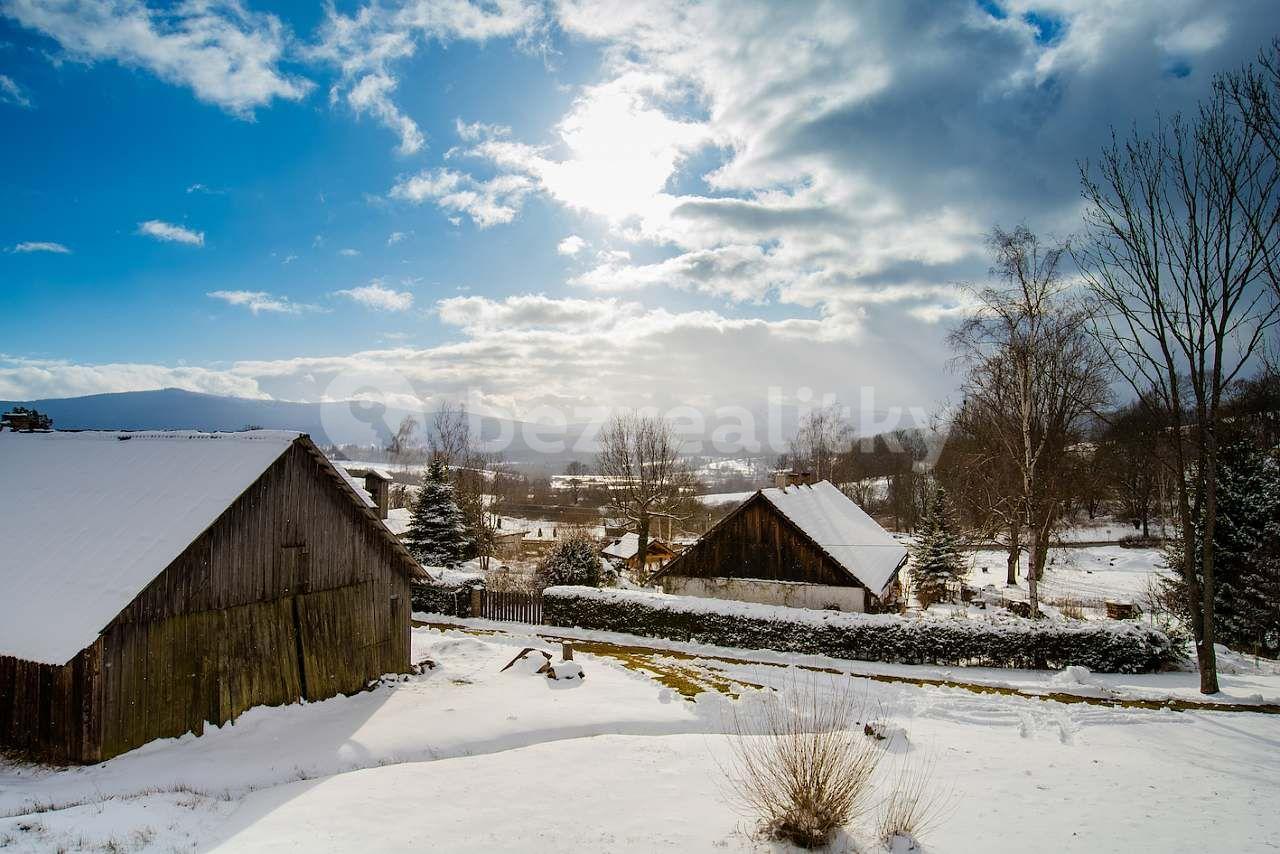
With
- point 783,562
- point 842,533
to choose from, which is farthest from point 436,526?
point 842,533

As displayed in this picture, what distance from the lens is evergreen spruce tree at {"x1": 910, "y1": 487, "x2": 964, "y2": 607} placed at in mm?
36844

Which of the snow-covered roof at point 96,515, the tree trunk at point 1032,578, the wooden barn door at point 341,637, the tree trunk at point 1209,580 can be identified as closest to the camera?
the snow-covered roof at point 96,515

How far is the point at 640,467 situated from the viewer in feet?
139

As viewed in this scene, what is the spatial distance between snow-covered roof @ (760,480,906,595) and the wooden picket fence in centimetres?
1037

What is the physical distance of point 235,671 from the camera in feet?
40.6

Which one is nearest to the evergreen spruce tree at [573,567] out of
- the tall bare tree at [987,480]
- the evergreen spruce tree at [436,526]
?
the evergreen spruce tree at [436,526]

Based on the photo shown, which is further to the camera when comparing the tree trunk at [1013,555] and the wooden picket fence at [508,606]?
the tree trunk at [1013,555]

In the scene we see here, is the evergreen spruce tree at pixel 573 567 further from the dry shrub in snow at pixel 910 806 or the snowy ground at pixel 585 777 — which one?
the dry shrub in snow at pixel 910 806

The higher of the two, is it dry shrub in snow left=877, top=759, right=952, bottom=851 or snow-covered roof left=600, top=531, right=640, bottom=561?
dry shrub in snow left=877, top=759, right=952, bottom=851

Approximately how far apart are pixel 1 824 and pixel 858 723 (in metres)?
13.2

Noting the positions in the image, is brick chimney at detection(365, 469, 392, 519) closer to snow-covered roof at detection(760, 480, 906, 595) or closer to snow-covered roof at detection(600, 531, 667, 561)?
snow-covered roof at detection(760, 480, 906, 595)


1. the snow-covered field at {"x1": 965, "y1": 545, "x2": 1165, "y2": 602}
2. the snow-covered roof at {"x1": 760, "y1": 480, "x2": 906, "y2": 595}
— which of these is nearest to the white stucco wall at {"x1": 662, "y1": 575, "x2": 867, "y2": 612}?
the snow-covered roof at {"x1": 760, "y1": 480, "x2": 906, "y2": 595}

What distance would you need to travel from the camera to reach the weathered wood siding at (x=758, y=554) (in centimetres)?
2470

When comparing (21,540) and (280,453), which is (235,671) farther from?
(21,540)
